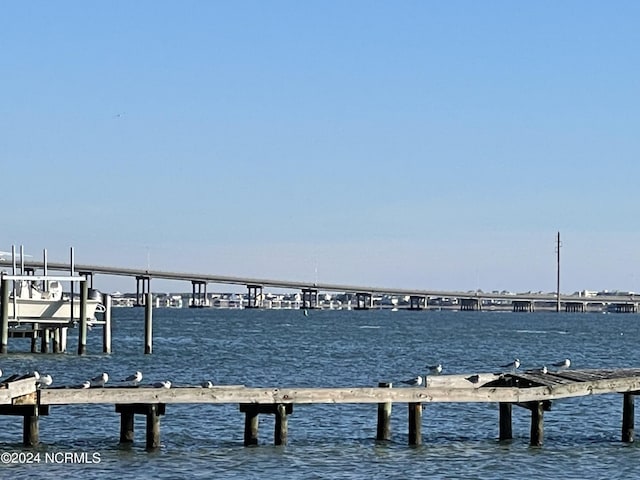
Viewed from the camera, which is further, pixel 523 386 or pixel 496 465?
pixel 523 386

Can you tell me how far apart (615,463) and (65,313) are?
4171 cm

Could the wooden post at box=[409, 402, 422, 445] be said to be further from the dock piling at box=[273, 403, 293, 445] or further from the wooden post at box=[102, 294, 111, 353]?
the wooden post at box=[102, 294, 111, 353]

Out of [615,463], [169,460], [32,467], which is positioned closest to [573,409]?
[615,463]

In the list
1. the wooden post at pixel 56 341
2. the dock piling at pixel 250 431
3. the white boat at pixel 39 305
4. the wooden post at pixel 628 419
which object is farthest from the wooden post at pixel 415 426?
the wooden post at pixel 56 341

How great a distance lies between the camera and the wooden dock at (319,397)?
25594 mm

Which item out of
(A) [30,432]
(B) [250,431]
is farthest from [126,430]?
(B) [250,431]

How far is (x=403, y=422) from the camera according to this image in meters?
33.0

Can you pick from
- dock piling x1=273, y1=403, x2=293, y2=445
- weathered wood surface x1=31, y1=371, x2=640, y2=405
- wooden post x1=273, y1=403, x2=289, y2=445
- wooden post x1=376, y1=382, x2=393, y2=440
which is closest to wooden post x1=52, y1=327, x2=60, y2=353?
dock piling x1=273, y1=403, x2=293, y2=445

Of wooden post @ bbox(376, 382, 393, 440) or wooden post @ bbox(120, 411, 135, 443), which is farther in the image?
wooden post @ bbox(376, 382, 393, 440)

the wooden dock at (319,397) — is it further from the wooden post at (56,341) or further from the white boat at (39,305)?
the wooden post at (56,341)

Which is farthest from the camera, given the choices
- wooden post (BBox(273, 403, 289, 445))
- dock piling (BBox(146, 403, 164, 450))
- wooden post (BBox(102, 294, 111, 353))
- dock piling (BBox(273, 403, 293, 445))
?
wooden post (BBox(102, 294, 111, 353))

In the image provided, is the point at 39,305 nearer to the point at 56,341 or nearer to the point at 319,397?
the point at 56,341

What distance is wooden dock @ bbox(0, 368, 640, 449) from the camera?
25.6 meters

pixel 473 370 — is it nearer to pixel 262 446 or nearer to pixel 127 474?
pixel 262 446
